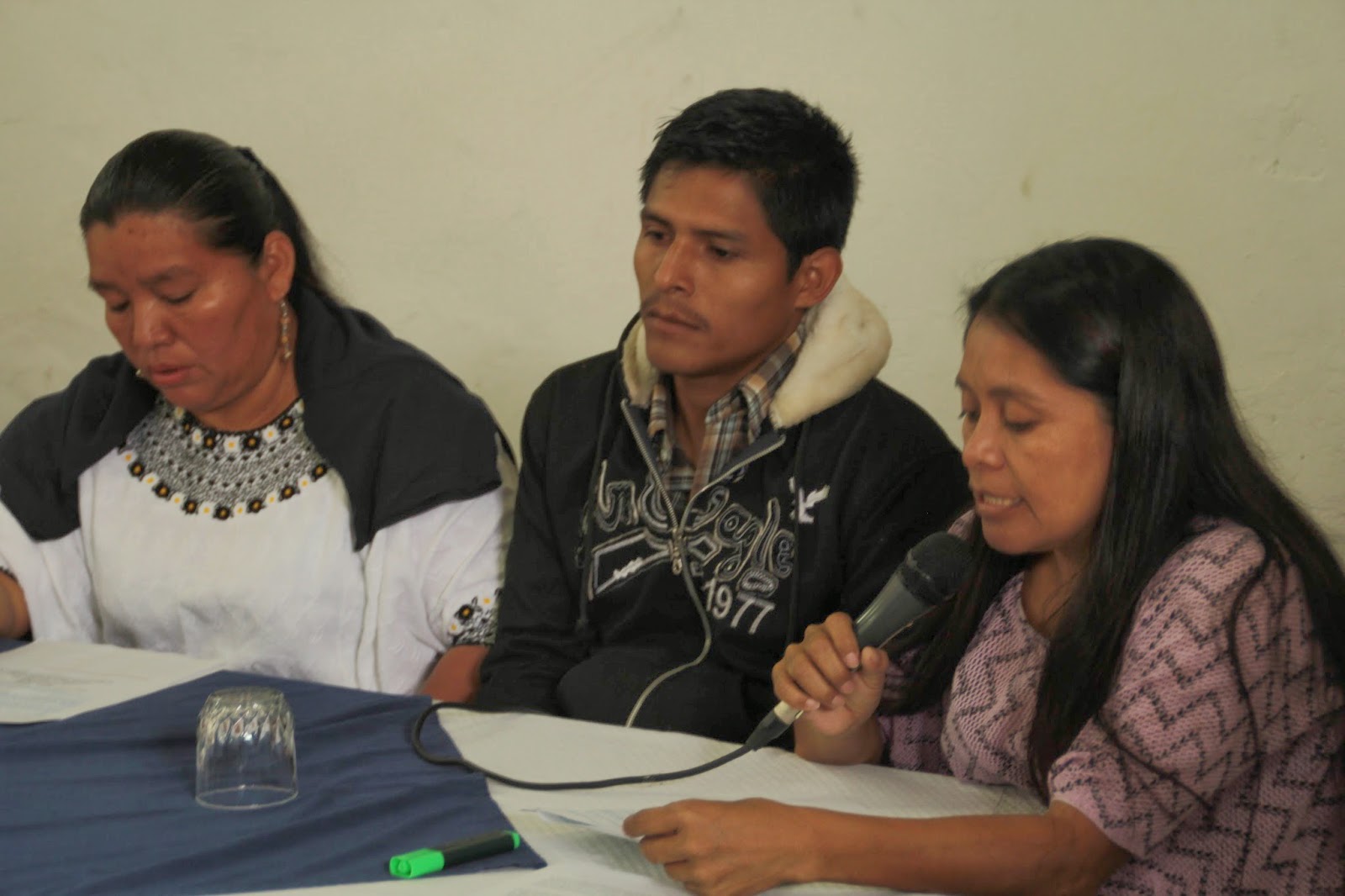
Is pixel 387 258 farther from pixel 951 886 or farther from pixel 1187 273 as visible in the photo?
pixel 951 886

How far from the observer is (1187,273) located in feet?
7.75

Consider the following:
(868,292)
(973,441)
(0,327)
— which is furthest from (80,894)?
(0,327)

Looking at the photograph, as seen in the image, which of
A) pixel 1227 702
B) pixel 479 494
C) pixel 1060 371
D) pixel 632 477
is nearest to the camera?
pixel 1227 702

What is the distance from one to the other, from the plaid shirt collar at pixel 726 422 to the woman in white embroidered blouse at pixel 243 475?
32 centimetres

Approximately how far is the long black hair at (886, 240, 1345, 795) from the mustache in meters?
0.60

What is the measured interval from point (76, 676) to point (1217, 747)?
1.32 m

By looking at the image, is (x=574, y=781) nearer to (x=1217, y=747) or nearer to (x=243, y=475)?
(x=1217, y=747)

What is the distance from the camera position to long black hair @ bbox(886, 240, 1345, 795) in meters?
1.39

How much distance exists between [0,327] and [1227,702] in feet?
10.0

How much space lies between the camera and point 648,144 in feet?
9.19

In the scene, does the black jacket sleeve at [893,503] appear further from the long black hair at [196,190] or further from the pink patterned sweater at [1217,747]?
the long black hair at [196,190]

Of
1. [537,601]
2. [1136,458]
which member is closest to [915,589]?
[1136,458]

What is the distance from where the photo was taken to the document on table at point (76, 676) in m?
1.58

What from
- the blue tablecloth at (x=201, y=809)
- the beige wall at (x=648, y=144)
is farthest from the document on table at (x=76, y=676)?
the beige wall at (x=648, y=144)
